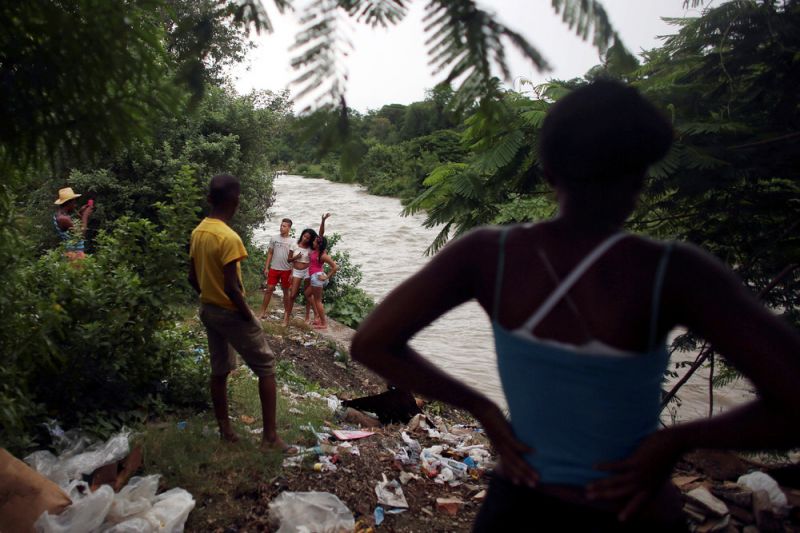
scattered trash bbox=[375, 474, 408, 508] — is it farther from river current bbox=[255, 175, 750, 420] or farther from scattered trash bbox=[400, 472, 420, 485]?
river current bbox=[255, 175, 750, 420]

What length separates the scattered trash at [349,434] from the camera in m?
4.65

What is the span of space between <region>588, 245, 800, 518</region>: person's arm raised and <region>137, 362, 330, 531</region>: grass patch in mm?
2683

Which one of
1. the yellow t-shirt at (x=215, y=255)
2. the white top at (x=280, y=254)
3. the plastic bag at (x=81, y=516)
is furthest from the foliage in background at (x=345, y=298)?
the plastic bag at (x=81, y=516)

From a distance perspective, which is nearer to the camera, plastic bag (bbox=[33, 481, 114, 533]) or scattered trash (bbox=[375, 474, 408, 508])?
plastic bag (bbox=[33, 481, 114, 533])

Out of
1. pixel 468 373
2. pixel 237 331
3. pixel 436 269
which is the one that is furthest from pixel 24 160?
pixel 468 373

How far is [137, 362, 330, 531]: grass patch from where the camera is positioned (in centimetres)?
337

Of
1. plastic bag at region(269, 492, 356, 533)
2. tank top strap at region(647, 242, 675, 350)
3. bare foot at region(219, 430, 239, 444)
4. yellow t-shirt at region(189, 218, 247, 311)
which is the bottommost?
plastic bag at region(269, 492, 356, 533)

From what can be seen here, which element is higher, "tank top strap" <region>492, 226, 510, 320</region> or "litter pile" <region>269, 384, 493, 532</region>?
"tank top strap" <region>492, 226, 510, 320</region>

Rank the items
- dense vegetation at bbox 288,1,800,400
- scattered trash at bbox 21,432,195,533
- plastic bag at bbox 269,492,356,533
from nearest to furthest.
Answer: scattered trash at bbox 21,432,195,533 < plastic bag at bbox 269,492,356,533 < dense vegetation at bbox 288,1,800,400

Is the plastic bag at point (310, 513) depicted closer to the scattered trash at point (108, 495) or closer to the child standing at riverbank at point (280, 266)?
the scattered trash at point (108, 495)

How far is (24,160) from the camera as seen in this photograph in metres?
1.82

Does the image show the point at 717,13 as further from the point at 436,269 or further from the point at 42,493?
the point at 42,493

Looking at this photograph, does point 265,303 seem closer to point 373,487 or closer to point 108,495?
point 373,487

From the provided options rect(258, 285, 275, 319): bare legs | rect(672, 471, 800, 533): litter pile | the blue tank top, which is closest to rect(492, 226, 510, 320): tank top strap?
the blue tank top
